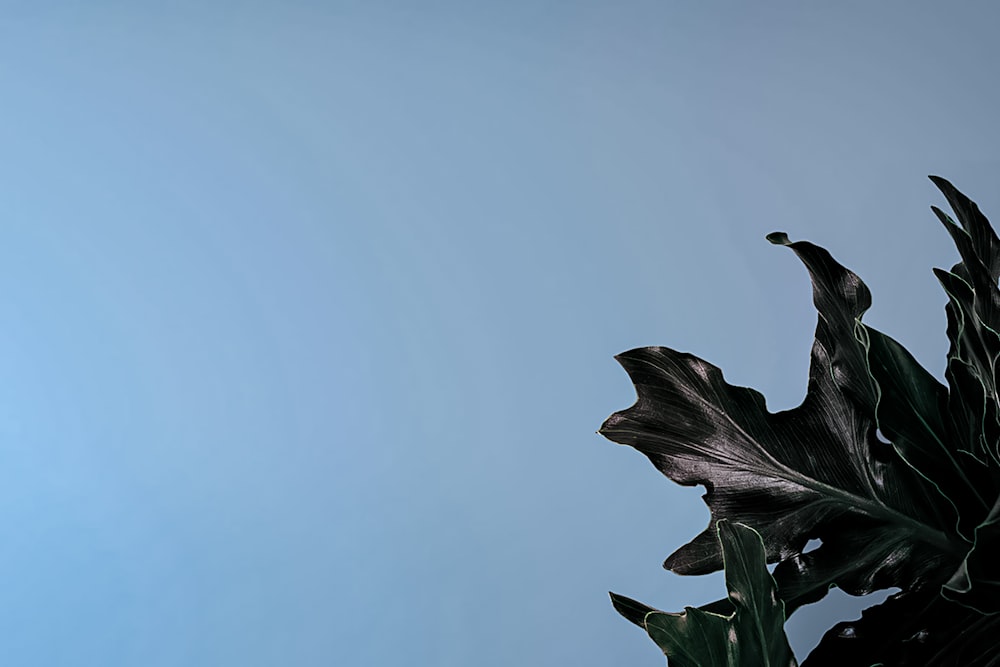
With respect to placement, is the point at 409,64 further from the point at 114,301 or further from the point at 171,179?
the point at 114,301

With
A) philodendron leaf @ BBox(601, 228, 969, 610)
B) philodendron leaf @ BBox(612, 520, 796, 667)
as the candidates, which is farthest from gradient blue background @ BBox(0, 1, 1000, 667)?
philodendron leaf @ BBox(612, 520, 796, 667)

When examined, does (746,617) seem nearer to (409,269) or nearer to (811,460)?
(811,460)

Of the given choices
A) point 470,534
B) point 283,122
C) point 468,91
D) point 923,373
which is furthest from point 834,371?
point 283,122

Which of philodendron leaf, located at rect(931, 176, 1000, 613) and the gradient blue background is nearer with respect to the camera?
philodendron leaf, located at rect(931, 176, 1000, 613)

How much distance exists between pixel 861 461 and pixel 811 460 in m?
0.04

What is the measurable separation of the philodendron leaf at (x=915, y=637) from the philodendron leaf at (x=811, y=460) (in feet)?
0.07

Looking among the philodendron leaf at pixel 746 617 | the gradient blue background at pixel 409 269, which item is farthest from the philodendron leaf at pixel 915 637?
the gradient blue background at pixel 409 269

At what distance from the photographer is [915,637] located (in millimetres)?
667

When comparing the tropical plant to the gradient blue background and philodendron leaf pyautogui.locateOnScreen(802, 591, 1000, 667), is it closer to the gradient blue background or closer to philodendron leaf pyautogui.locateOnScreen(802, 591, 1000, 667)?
philodendron leaf pyautogui.locateOnScreen(802, 591, 1000, 667)

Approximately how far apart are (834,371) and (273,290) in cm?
91

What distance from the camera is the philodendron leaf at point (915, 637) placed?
64 centimetres

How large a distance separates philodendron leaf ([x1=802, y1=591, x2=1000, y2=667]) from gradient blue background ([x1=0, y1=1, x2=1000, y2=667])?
58 centimetres

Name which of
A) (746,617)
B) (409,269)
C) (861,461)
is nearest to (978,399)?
(861,461)

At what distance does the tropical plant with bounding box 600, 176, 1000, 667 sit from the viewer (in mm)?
636
